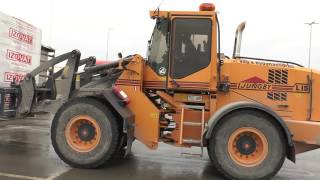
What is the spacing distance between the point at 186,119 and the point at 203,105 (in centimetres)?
41

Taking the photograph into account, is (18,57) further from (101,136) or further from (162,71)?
(162,71)

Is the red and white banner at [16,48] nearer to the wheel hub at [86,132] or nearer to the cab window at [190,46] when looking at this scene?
the wheel hub at [86,132]

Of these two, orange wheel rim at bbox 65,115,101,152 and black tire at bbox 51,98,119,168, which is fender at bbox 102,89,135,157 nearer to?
black tire at bbox 51,98,119,168

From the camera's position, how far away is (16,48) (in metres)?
12.7

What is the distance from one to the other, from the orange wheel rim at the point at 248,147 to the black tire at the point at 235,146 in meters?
0.04

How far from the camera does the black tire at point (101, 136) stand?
8.36 metres

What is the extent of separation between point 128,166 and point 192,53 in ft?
7.73

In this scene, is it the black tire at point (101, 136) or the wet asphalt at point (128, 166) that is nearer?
the wet asphalt at point (128, 166)

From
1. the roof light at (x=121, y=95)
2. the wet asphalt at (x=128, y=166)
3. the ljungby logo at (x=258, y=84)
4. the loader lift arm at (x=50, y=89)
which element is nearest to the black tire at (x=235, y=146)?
the wet asphalt at (x=128, y=166)

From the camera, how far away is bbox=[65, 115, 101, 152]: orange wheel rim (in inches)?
333

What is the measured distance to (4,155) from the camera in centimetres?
912

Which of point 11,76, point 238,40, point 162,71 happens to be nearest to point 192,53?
point 162,71

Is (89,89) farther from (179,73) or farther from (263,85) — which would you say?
(263,85)

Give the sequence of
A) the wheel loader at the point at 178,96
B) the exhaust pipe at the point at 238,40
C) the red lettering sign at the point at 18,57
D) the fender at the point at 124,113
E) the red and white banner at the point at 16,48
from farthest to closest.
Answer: the red lettering sign at the point at 18,57 < the red and white banner at the point at 16,48 < the exhaust pipe at the point at 238,40 < the wheel loader at the point at 178,96 < the fender at the point at 124,113
